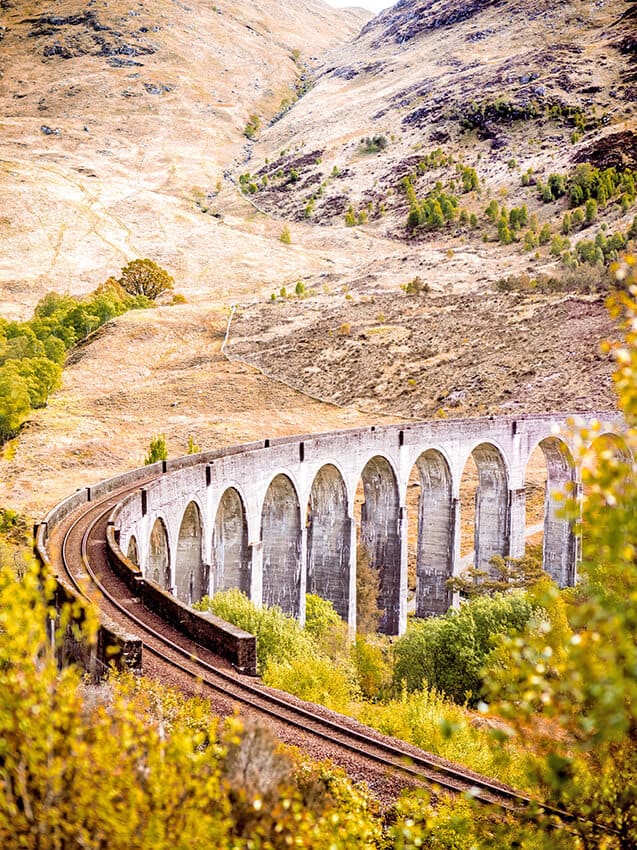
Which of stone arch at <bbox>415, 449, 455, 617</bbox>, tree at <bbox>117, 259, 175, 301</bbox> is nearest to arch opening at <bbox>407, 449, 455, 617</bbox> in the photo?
stone arch at <bbox>415, 449, 455, 617</bbox>

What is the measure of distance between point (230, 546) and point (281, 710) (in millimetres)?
14266

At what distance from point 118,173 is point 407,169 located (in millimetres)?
54788

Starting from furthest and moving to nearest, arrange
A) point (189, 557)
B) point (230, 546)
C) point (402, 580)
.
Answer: point (402, 580) → point (230, 546) → point (189, 557)

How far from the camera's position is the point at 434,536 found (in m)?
37.2

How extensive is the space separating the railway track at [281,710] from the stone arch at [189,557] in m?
5.62

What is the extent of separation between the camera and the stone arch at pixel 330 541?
1251 inches

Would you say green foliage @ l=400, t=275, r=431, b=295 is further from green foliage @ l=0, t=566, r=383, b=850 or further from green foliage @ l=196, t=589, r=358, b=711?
green foliage @ l=0, t=566, r=383, b=850

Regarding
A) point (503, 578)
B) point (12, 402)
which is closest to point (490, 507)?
point (503, 578)

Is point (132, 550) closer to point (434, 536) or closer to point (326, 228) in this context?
point (434, 536)

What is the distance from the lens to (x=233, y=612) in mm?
21094

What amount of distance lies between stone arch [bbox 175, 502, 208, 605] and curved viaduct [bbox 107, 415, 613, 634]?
3cm

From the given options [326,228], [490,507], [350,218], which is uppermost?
[350,218]

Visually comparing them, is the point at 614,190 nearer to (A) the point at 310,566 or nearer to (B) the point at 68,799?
(A) the point at 310,566

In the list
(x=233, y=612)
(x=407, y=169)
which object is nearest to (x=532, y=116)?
(x=407, y=169)
